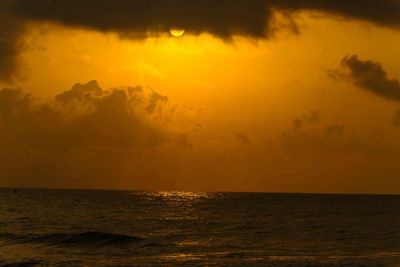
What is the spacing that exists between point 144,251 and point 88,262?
8805mm

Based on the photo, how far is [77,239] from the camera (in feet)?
209

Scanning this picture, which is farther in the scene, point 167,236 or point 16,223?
point 16,223

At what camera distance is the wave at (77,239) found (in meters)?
60.3

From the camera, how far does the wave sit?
60.3 meters

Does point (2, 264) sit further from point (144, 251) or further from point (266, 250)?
point (266, 250)

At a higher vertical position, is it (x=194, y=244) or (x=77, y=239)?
(x=77, y=239)

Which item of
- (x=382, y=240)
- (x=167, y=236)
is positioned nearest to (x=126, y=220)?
(x=167, y=236)

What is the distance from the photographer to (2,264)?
43750 mm

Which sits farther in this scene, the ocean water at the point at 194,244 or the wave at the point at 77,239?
the wave at the point at 77,239

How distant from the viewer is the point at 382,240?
211ft

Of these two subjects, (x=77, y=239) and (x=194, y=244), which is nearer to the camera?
(x=194, y=244)

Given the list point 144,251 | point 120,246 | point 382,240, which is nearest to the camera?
point 144,251

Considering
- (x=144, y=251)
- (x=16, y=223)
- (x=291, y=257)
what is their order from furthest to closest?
(x=16, y=223) < (x=144, y=251) < (x=291, y=257)

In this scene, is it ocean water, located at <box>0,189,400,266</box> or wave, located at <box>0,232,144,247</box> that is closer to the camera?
ocean water, located at <box>0,189,400,266</box>
